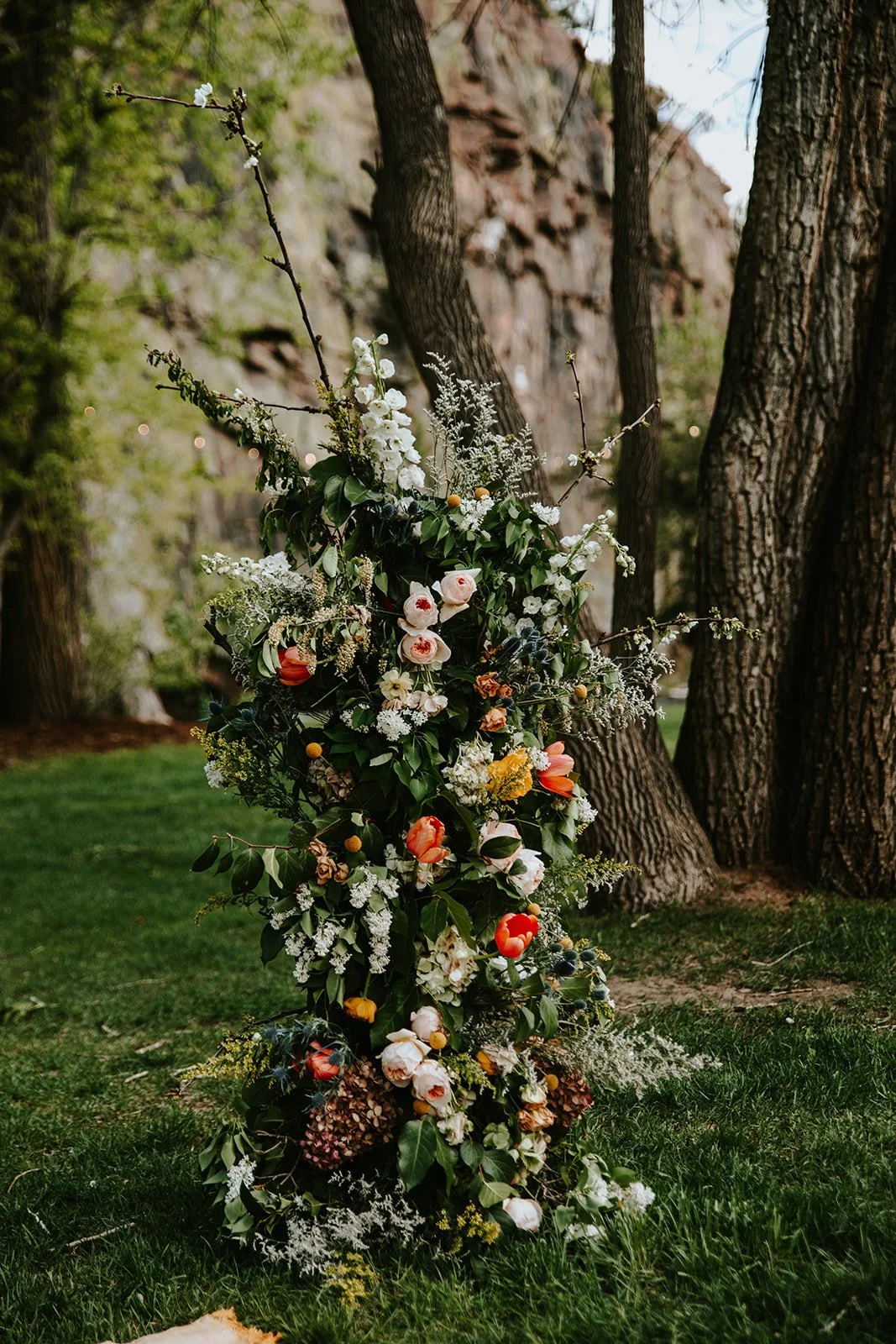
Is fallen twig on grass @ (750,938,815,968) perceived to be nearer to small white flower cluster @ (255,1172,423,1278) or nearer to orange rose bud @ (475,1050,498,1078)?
orange rose bud @ (475,1050,498,1078)

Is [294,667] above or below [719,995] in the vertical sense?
above

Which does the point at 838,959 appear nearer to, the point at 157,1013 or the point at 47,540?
the point at 157,1013

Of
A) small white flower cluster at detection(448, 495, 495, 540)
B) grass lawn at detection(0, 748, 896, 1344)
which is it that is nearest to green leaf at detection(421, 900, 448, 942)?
grass lawn at detection(0, 748, 896, 1344)

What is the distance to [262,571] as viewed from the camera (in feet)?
7.95

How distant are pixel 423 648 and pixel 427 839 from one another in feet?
1.36

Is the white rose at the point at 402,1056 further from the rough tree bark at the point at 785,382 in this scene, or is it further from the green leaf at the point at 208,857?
the rough tree bark at the point at 785,382

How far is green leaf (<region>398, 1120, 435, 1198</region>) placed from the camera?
2.18 meters

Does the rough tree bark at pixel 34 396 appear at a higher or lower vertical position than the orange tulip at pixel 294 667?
higher

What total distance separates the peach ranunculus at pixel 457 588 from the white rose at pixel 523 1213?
129cm

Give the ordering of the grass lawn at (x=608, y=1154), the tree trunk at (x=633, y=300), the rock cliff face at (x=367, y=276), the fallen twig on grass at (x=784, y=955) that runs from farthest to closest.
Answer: the rock cliff face at (x=367, y=276)
the tree trunk at (x=633, y=300)
the fallen twig on grass at (x=784, y=955)
the grass lawn at (x=608, y=1154)

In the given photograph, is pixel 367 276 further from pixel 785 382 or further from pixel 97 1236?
pixel 97 1236

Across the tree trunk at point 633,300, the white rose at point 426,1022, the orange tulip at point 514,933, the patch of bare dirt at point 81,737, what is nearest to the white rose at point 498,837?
the orange tulip at point 514,933

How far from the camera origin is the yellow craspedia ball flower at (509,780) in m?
2.34

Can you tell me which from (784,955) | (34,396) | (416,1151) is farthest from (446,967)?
(34,396)
